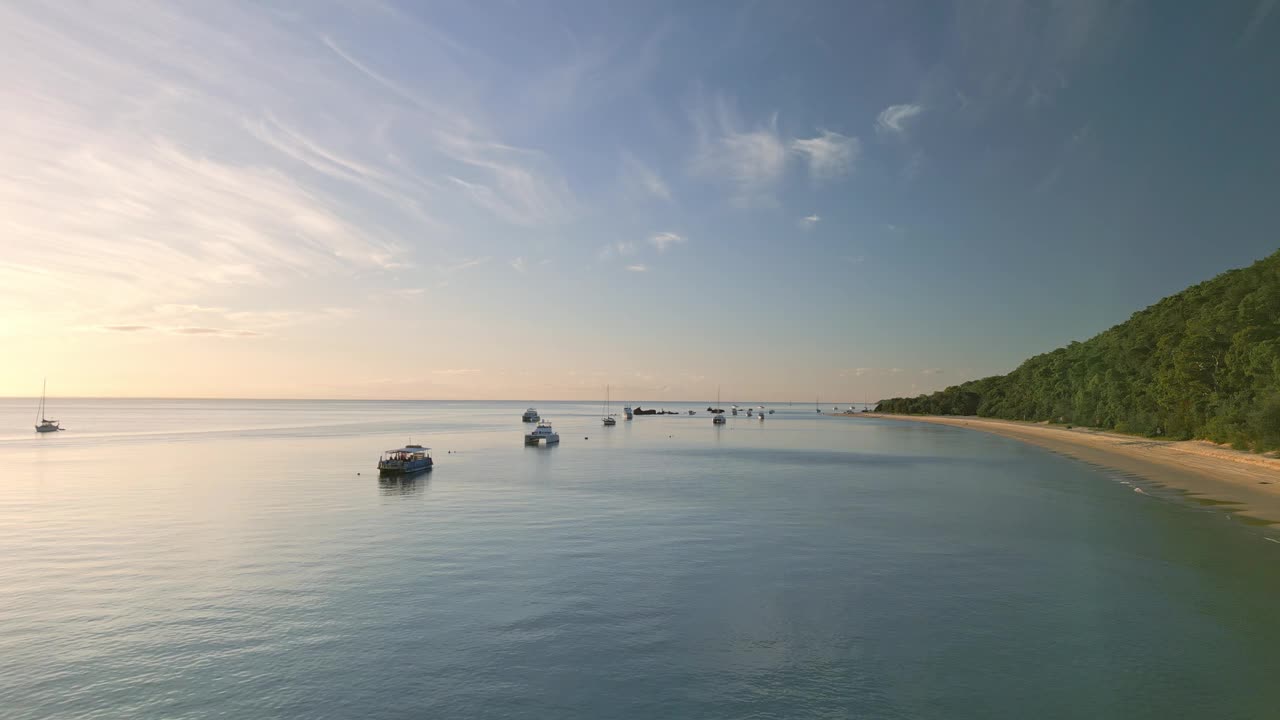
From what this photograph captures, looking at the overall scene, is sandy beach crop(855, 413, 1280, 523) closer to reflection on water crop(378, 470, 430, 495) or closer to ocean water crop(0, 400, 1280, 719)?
ocean water crop(0, 400, 1280, 719)

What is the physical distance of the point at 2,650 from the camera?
2292 centimetres

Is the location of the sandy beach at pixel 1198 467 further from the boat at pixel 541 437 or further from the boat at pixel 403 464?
the boat at pixel 541 437

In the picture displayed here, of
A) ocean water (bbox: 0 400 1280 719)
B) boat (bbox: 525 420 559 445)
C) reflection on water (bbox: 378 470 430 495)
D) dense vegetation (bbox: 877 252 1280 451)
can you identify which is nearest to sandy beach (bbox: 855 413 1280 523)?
dense vegetation (bbox: 877 252 1280 451)

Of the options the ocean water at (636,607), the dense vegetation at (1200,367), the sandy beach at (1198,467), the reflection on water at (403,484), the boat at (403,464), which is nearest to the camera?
the ocean water at (636,607)

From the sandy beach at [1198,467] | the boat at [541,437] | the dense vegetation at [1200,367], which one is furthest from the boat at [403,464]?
the dense vegetation at [1200,367]

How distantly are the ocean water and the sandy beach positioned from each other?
16.6 feet

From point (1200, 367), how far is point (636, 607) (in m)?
86.4

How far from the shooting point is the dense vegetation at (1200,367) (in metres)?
68.1

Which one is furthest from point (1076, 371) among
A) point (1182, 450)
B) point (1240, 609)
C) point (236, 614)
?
point (236, 614)

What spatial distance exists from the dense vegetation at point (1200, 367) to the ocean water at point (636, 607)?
2554 cm

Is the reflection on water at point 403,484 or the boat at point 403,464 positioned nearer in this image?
the reflection on water at point 403,484

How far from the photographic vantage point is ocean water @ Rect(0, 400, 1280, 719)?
18812 millimetres

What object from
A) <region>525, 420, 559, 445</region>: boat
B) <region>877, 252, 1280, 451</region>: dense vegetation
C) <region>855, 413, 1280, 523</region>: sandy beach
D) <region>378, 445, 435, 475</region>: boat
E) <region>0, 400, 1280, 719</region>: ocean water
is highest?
<region>877, 252, 1280, 451</region>: dense vegetation

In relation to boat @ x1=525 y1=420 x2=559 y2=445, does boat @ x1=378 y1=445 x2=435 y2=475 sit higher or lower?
lower
